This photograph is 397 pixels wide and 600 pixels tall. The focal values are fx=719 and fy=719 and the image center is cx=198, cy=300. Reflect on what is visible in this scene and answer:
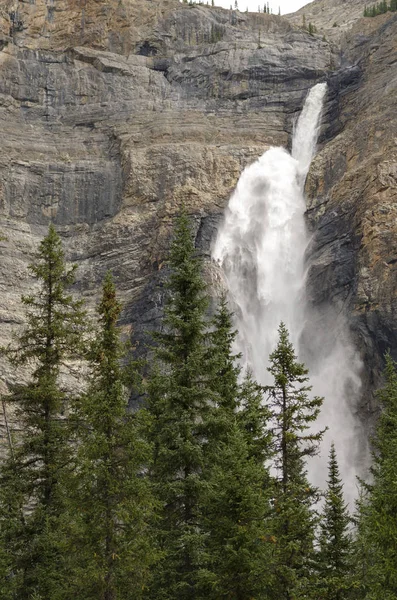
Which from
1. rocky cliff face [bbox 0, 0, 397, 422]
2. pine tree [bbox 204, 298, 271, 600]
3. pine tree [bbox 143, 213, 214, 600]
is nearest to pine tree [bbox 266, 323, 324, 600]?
pine tree [bbox 204, 298, 271, 600]

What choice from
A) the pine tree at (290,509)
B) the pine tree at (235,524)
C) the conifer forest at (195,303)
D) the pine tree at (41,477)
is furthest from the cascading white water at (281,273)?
the pine tree at (41,477)

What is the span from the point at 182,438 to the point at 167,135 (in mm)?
50062

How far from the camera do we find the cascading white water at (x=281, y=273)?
4553cm

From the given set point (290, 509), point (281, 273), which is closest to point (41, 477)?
point (290, 509)

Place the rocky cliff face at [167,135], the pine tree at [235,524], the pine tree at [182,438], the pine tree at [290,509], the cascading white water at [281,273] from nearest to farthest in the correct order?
1. the pine tree at [235,524]
2. the pine tree at [290,509]
3. the pine tree at [182,438]
4. the cascading white water at [281,273]
5. the rocky cliff face at [167,135]

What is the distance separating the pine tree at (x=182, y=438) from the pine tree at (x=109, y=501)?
4.08ft

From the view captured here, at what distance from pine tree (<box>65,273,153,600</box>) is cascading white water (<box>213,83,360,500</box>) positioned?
26219 millimetres

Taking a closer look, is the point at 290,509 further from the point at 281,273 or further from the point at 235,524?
the point at 281,273

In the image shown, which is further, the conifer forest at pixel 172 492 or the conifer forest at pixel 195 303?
the conifer forest at pixel 195 303

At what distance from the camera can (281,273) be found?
5444 centimetres

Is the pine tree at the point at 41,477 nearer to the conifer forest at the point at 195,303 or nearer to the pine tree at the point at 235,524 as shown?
the conifer forest at the point at 195,303

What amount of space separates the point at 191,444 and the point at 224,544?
2518 mm

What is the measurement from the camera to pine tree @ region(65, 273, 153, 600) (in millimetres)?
15992

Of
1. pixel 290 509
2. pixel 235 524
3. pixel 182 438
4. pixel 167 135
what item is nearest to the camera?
pixel 235 524
